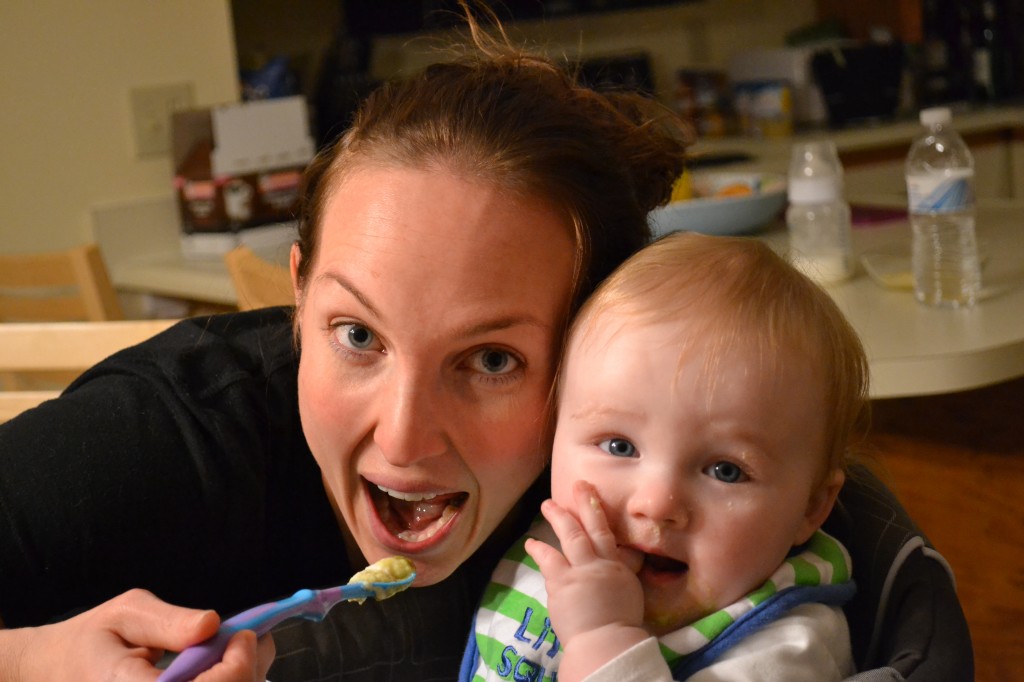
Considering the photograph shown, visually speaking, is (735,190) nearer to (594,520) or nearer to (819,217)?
(819,217)

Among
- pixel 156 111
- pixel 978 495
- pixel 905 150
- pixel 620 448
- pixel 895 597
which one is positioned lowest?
pixel 978 495

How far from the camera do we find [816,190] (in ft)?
5.91

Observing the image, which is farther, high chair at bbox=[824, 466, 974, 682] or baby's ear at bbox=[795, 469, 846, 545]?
baby's ear at bbox=[795, 469, 846, 545]

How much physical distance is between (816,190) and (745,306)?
3.27 ft

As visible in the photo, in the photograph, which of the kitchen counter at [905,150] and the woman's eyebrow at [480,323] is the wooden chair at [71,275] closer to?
the woman's eyebrow at [480,323]

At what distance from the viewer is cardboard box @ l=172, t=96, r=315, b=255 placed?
2.58m

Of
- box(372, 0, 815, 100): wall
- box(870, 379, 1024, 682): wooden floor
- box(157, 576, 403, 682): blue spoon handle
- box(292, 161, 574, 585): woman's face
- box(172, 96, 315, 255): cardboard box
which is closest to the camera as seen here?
box(157, 576, 403, 682): blue spoon handle

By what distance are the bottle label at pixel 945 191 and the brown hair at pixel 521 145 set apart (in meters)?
0.64

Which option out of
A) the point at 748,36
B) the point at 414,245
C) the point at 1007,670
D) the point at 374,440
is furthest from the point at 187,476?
the point at 748,36

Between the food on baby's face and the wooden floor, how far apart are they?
790mm

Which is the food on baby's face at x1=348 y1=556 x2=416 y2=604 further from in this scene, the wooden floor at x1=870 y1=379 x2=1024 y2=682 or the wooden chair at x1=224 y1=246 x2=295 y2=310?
the wooden floor at x1=870 y1=379 x2=1024 y2=682

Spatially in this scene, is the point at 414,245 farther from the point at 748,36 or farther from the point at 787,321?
the point at 748,36

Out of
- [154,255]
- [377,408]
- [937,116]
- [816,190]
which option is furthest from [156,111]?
[377,408]

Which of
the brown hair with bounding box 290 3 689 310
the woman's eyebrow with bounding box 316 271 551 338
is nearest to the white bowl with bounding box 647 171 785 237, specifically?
the brown hair with bounding box 290 3 689 310
